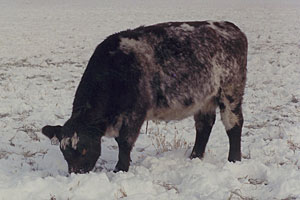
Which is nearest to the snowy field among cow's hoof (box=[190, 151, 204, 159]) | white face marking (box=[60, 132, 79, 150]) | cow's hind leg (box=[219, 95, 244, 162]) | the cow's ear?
cow's hoof (box=[190, 151, 204, 159])

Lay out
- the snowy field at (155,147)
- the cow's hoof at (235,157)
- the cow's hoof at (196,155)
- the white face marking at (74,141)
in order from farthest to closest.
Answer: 1. the cow's hoof at (196,155)
2. the cow's hoof at (235,157)
3. the white face marking at (74,141)
4. the snowy field at (155,147)

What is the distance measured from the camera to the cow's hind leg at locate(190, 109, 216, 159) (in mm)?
5034

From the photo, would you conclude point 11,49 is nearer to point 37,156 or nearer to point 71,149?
point 37,156

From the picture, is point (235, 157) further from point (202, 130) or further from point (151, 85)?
point (151, 85)

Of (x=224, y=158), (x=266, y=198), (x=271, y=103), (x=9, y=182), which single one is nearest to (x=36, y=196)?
(x=9, y=182)

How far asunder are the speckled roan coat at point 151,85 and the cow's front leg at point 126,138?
0.04ft

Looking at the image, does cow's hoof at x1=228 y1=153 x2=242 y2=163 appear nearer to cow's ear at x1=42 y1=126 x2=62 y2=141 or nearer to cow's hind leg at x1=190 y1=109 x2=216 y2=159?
cow's hind leg at x1=190 y1=109 x2=216 y2=159

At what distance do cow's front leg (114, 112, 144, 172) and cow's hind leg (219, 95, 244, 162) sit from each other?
124 centimetres

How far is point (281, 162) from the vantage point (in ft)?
14.9

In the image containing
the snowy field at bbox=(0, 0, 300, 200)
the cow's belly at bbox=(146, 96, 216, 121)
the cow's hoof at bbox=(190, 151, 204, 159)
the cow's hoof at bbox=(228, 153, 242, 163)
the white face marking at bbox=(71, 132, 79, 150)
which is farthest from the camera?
the cow's hoof at bbox=(190, 151, 204, 159)

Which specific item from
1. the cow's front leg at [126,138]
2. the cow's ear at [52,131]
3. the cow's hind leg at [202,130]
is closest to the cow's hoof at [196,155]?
the cow's hind leg at [202,130]

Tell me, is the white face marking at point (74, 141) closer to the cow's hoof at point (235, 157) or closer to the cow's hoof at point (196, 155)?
the cow's hoof at point (196, 155)

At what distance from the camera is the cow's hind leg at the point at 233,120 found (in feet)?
15.8

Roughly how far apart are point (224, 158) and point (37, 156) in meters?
2.49
